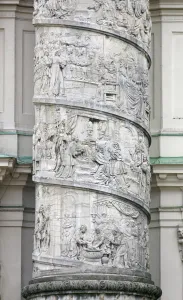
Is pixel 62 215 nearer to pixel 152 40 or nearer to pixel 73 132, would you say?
pixel 73 132

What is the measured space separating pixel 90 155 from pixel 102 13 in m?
1.77

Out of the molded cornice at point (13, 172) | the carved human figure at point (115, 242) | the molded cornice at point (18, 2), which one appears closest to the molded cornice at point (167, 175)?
the molded cornice at point (13, 172)

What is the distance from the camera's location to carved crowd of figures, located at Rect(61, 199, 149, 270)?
28672 millimetres

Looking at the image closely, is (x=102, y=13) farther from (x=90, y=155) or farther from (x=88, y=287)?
(x=88, y=287)

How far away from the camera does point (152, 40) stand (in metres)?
31.0

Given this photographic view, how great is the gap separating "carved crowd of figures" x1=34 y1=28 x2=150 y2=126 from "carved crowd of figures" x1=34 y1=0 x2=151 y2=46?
0.64ft

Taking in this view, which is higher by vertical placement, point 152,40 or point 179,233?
point 152,40

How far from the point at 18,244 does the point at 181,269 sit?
210 cm

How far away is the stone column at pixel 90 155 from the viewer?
28.7 m

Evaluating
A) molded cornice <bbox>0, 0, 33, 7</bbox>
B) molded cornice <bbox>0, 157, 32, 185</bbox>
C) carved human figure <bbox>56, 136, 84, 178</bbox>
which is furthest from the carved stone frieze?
molded cornice <bbox>0, 0, 33, 7</bbox>

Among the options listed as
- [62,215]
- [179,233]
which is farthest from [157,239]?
[62,215]

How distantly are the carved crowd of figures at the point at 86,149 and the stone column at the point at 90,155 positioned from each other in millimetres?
12

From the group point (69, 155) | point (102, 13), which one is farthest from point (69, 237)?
point (102, 13)

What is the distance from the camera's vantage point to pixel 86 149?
28.8 metres
